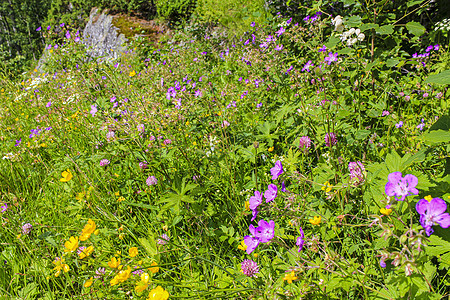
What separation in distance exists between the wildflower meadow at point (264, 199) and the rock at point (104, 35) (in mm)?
5938

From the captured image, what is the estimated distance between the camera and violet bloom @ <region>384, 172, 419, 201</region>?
29.0 inches

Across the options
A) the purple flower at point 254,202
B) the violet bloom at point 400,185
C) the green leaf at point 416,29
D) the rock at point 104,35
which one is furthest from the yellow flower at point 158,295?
the rock at point 104,35

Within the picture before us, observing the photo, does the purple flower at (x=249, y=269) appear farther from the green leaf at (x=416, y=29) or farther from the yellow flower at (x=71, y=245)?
the green leaf at (x=416, y=29)

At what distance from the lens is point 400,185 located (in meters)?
0.76

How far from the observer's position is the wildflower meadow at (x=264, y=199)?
0.98 m

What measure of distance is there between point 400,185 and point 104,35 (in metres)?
10.2

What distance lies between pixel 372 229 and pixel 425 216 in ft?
2.34

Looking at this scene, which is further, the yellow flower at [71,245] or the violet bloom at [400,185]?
the yellow flower at [71,245]

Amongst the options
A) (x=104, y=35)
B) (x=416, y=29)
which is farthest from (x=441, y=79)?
(x=104, y=35)

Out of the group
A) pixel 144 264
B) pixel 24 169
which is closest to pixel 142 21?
pixel 24 169

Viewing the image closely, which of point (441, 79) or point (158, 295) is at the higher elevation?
point (441, 79)

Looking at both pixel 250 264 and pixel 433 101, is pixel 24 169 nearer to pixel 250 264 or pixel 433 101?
pixel 250 264

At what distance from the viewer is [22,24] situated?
31203 mm

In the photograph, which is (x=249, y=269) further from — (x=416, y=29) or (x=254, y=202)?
(x=416, y=29)
